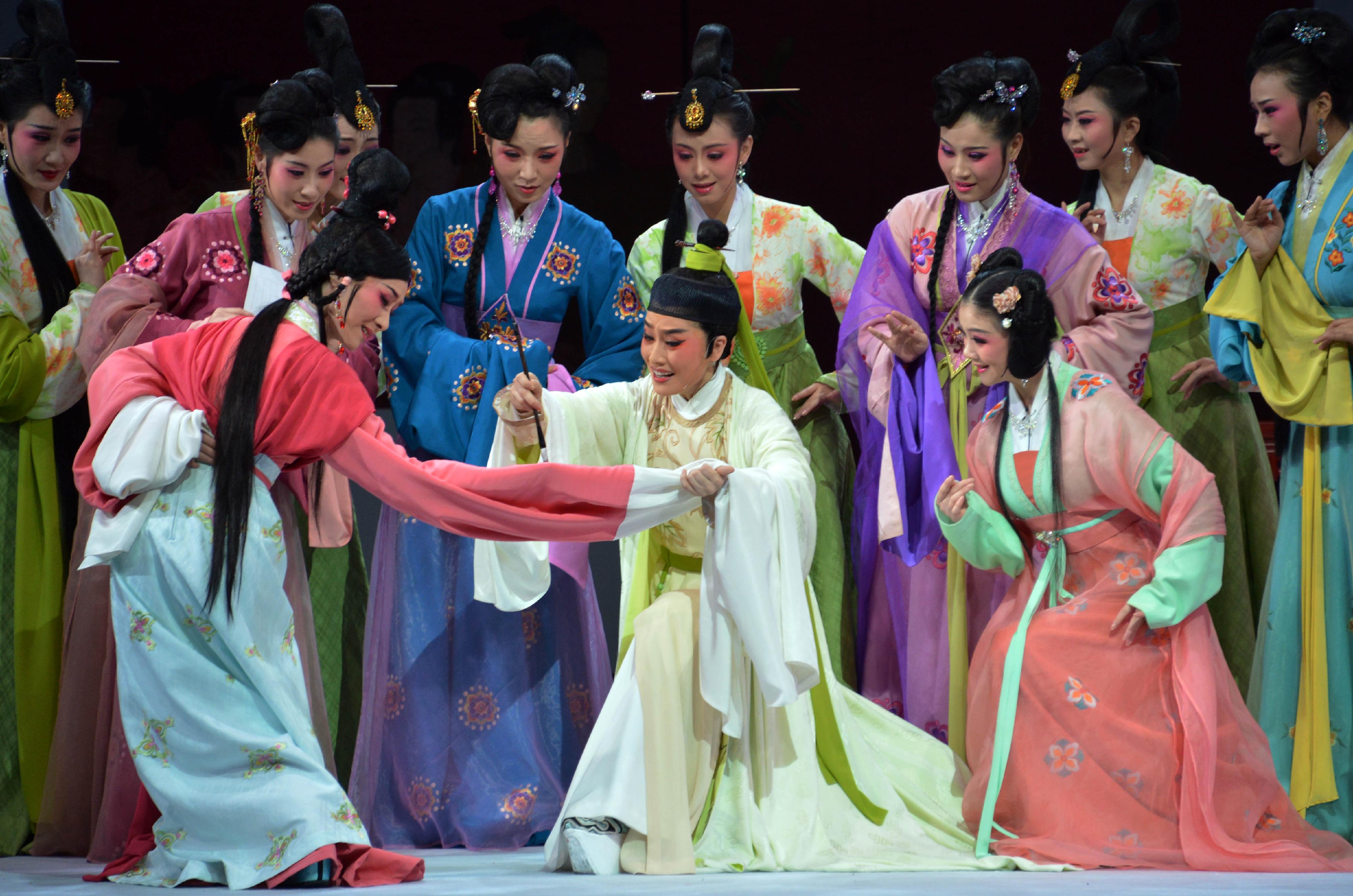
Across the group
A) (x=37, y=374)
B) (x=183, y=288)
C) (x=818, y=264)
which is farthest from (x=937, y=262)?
(x=37, y=374)

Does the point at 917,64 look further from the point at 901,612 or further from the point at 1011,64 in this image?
the point at 901,612

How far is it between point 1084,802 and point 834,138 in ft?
8.63

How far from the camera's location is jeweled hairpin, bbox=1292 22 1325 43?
370cm

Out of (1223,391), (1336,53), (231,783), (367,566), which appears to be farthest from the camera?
(367,566)

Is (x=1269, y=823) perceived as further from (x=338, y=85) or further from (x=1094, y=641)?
(x=338, y=85)

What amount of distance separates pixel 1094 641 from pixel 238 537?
1.77 m

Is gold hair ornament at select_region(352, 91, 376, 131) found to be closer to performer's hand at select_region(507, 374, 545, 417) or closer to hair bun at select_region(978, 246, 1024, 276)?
performer's hand at select_region(507, 374, 545, 417)

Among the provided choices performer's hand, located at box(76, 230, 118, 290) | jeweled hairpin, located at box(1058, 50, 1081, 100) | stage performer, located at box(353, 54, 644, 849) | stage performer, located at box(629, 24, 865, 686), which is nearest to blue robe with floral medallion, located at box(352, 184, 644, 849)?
stage performer, located at box(353, 54, 644, 849)

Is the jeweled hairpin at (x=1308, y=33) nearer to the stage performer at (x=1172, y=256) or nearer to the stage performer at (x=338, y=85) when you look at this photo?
the stage performer at (x=1172, y=256)

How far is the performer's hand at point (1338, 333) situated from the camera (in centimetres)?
354

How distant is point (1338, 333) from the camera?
354cm

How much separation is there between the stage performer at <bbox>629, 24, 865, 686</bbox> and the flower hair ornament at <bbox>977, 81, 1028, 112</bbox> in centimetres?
53

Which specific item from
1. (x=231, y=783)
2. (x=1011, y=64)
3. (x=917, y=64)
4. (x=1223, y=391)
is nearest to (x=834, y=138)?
(x=917, y=64)

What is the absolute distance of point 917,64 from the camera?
16.5 feet
